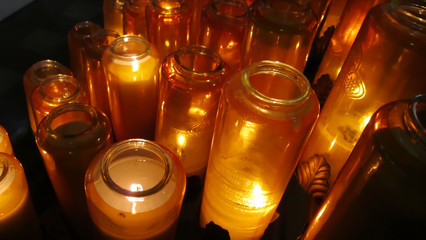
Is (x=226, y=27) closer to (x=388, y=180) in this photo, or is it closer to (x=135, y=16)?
(x=135, y=16)

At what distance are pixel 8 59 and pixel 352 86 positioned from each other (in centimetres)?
99

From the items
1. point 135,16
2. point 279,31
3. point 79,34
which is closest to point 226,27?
point 279,31

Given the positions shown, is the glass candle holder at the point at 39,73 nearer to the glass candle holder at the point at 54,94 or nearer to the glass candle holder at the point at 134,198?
the glass candle holder at the point at 54,94

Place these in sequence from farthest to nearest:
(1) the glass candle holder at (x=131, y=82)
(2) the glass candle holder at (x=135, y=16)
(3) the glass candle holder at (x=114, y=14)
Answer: (3) the glass candle holder at (x=114, y=14) → (2) the glass candle holder at (x=135, y=16) → (1) the glass candle holder at (x=131, y=82)

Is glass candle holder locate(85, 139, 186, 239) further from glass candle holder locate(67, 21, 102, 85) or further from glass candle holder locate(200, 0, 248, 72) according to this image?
glass candle holder locate(67, 21, 102, 85)

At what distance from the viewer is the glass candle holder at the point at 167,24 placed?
60 cm

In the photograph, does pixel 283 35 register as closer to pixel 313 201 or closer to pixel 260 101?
pixel 260 101

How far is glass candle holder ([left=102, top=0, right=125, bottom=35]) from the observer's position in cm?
77

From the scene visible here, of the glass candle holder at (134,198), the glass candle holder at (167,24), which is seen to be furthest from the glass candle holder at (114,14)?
the glass candle holder at (134,198)

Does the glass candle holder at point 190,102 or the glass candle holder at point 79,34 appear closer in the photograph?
the glass candle holder at point 190,102

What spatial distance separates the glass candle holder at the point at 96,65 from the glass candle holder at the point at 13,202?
215 millimetres

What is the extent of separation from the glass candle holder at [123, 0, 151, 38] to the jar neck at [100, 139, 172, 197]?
33 centimetres

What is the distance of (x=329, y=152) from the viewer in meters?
0.57

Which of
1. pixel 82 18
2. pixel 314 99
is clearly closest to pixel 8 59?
pixel 82 18
